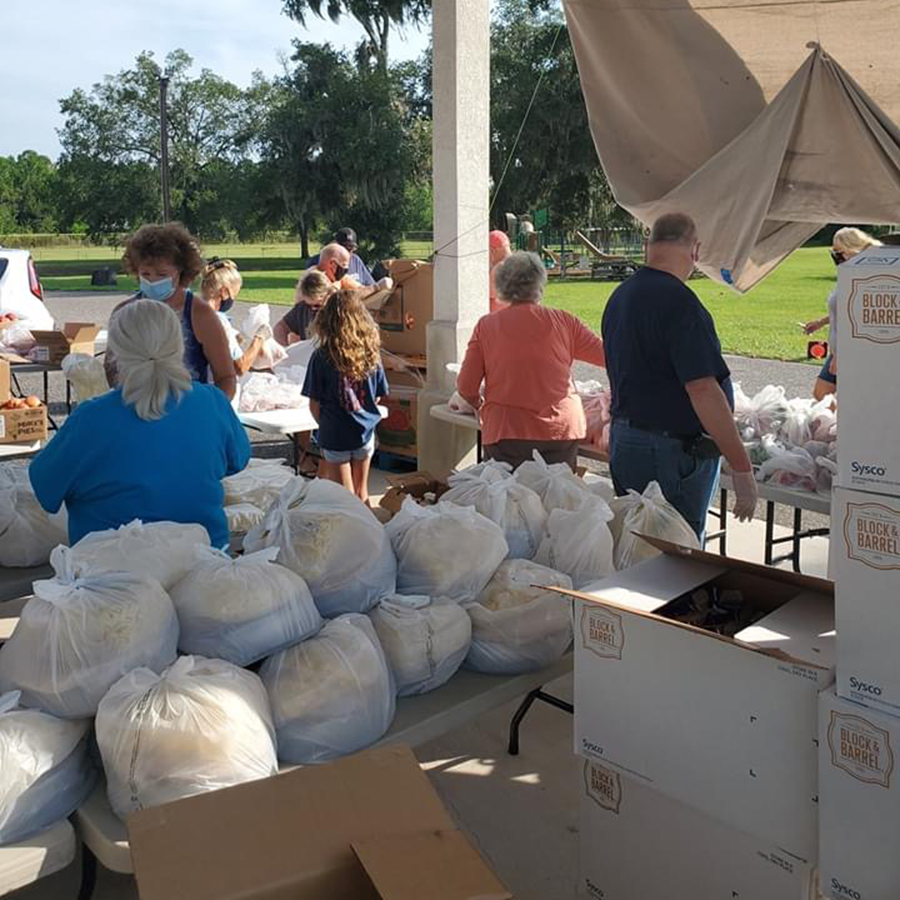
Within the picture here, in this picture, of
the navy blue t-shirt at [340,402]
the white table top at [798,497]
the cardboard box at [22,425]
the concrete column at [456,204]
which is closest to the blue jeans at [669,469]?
the white table top at [798,497]

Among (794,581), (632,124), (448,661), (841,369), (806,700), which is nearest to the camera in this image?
(841,369)

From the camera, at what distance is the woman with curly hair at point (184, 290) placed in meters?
3.68

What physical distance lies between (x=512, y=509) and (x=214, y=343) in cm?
167

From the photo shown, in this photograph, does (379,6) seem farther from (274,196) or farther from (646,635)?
(646,635)

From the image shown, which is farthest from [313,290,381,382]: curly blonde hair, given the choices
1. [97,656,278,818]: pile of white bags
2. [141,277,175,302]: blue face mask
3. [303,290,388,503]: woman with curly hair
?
[97,656,278,818]: pile of white bags

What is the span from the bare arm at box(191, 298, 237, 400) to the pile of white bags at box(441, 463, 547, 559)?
4.69 ft

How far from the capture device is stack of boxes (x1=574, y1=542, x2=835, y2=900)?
1597 mm

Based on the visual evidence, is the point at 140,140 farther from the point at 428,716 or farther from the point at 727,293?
the point at 428,716

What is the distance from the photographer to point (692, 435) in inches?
123

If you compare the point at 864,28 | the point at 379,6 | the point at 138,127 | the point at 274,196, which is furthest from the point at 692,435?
the point at 138,127

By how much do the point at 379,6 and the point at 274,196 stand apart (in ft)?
27.1

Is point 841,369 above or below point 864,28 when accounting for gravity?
below

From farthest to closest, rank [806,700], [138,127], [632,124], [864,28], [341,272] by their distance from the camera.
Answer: [138,127], [341,272], [632,124], [864,28], [806,700]

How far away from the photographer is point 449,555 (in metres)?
2.30
